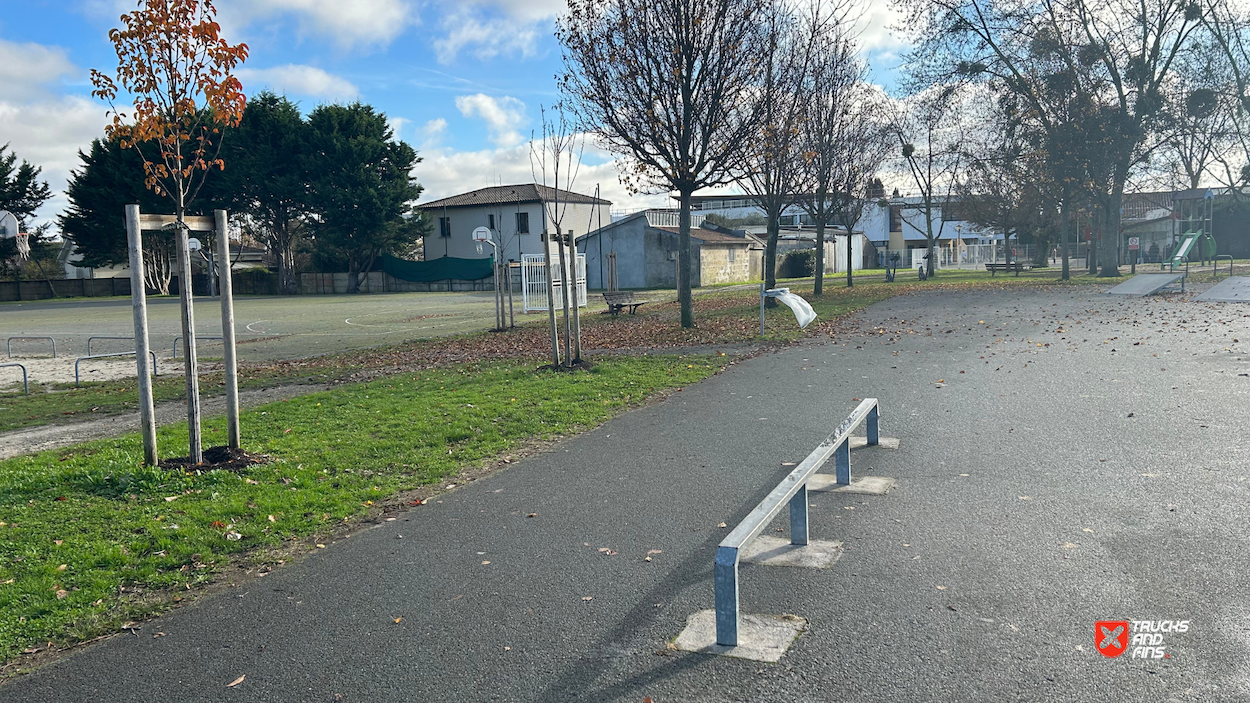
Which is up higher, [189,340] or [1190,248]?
[1190,248]

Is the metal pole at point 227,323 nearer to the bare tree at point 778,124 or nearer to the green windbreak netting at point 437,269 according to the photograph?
the bare tree at point 778,124

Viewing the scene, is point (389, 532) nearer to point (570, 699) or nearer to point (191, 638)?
point (191, 638)

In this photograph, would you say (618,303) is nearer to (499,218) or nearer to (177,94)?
(177,94)

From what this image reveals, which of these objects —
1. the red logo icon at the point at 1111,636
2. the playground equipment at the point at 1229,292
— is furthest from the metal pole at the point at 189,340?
the playground equipment at the point at 1229,292

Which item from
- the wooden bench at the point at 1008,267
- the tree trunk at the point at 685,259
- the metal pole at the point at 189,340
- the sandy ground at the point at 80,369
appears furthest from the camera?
the wooden bench at the point at 1008,267

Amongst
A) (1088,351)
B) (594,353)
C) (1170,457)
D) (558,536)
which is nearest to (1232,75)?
(1088,351)

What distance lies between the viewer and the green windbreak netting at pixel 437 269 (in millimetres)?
54938

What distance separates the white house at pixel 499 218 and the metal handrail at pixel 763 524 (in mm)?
54882

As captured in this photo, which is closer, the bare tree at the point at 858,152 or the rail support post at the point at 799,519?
the rail support post at the point at 799,519

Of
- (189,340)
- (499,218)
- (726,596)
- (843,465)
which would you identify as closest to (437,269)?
(499,218)

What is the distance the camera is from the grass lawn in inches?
167

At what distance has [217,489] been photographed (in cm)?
599

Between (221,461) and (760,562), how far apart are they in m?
4.50

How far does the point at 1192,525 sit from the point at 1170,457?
1.70 meters
